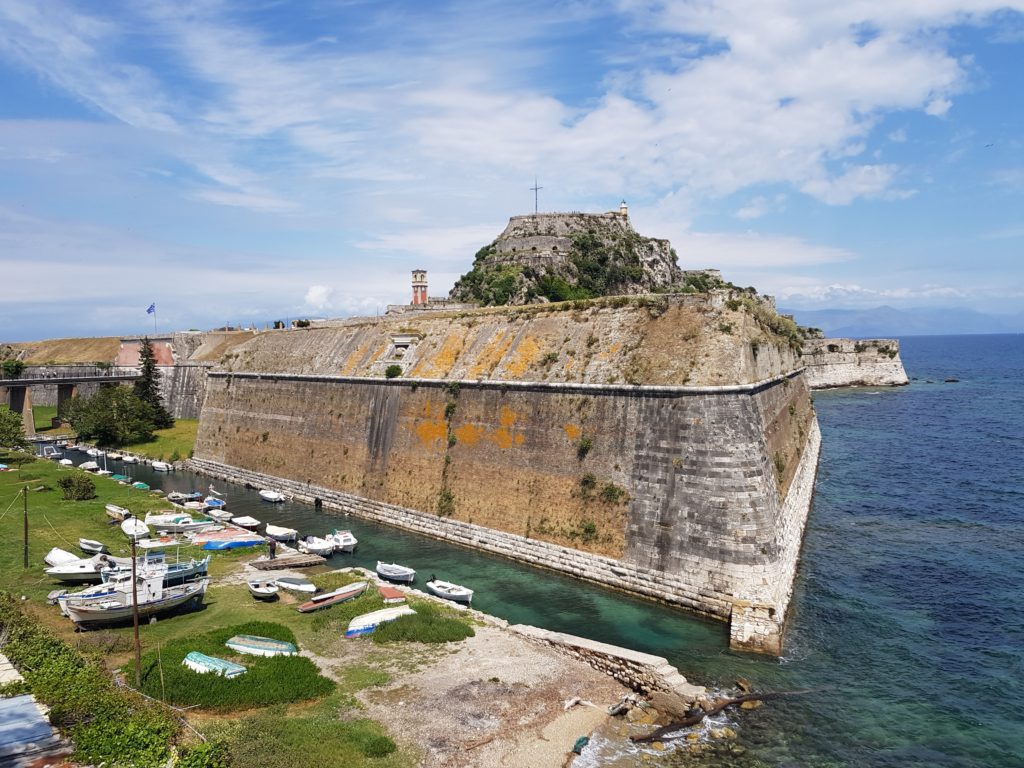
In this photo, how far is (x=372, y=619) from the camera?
20469 mm

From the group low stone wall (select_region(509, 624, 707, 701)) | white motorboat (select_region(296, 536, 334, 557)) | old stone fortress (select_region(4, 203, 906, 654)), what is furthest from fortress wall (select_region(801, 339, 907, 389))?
low stone wall (select_region(509, 624, 707, 701))

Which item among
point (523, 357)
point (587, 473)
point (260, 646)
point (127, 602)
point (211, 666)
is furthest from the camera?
point (523, 357)

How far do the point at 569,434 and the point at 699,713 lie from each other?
13060mm

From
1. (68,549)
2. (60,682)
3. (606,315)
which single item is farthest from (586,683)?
(68,549)

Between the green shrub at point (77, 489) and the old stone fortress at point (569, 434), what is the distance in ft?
30.1

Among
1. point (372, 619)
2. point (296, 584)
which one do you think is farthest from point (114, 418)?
point (372, 619)

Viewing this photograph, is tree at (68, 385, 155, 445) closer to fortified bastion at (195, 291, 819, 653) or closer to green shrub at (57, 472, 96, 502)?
green shrub at (57, 472, 96, 502)

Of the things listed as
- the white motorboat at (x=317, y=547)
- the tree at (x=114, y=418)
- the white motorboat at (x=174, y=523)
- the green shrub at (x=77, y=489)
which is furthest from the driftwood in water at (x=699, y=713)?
the tree at (x=114, y=418)

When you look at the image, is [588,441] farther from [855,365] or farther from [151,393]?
[855,365]

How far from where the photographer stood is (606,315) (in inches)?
1200

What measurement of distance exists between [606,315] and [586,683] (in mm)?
16973

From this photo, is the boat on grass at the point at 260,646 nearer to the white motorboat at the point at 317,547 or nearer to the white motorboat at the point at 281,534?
the white motorboat at the point at 317,547

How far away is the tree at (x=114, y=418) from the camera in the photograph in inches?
2148

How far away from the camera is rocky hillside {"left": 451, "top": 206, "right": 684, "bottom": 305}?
2200 inches
